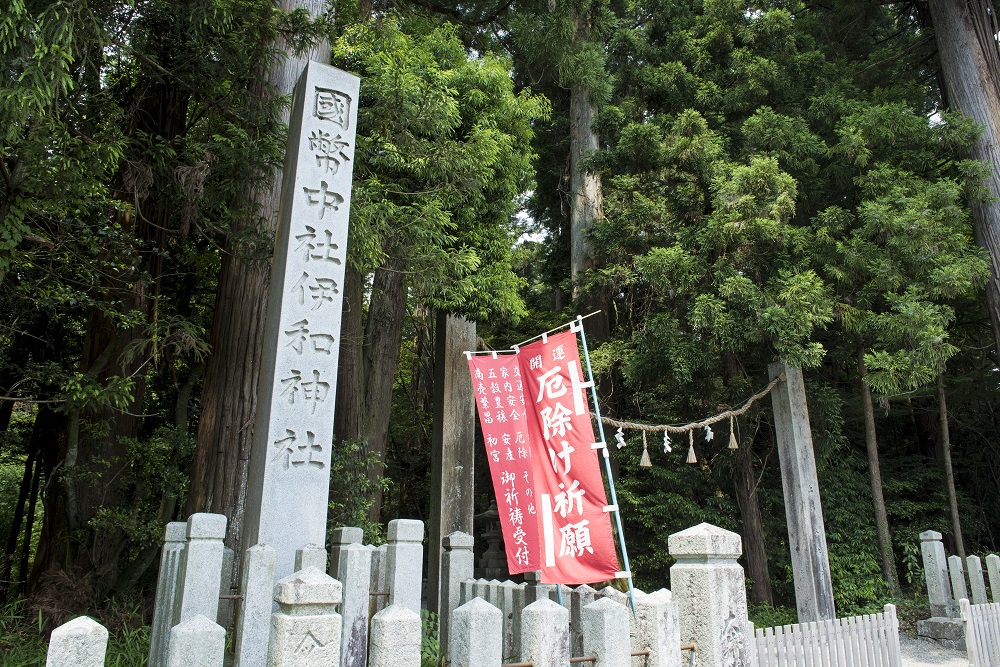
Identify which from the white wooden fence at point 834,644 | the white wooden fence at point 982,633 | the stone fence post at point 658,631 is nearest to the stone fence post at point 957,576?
the white wooden fence at point 982,633

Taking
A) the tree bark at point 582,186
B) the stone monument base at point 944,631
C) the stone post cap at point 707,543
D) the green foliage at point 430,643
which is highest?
the tree bark at point 582,186

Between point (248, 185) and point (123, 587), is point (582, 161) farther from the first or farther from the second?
point (123, 587)

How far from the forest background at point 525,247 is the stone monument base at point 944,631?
717 millimetres

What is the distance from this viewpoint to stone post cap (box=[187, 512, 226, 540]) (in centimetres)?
341

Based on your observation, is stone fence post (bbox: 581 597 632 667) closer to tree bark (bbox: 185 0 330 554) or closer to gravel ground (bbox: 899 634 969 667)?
tree bark (bbox: 185 0 330 554)

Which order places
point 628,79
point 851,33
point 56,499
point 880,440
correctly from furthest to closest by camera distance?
point 880,440 < point 851,33 < point 628,79 < point 56,499

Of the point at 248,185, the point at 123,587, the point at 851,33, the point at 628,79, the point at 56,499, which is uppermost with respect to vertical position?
the point at 851,33

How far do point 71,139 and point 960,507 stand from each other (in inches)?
528

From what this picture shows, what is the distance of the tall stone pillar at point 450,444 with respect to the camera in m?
6.83

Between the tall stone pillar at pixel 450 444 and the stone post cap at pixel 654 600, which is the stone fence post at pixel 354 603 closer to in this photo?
the stone post cap at pixel 654 600

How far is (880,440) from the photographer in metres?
12.7

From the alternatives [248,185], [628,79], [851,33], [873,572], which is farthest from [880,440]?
[248,185]

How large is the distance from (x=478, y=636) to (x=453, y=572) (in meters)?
3.12

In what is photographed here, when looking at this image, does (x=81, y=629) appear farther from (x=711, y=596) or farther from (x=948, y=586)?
(x=948, y=586)
